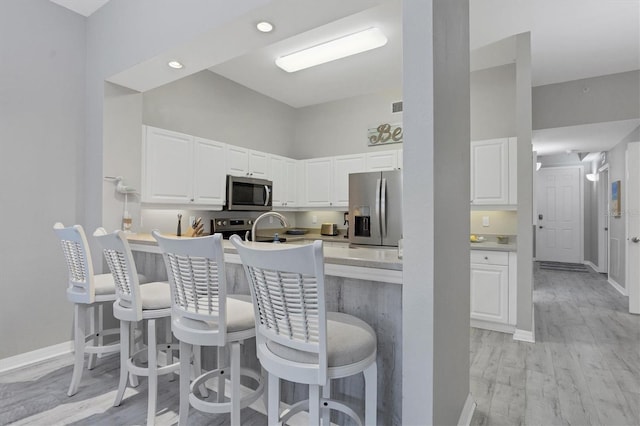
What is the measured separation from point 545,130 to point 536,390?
402 cm

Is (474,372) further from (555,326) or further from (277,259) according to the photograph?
(277,259)

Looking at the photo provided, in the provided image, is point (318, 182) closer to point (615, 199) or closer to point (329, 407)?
point (329, 407)

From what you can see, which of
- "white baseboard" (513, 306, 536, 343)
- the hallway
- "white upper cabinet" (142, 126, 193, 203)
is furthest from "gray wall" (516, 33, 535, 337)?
"white upper cabinet" (142, 126, 193, 203)

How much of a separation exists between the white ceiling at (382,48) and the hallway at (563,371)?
8.36 ft

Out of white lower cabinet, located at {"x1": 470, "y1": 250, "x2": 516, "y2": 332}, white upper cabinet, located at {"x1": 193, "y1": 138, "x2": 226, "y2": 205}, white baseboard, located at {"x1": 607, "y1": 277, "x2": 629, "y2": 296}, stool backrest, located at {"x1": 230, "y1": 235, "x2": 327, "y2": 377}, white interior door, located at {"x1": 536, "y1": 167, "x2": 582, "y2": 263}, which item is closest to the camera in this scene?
stool backrest, located at {"x1": 230, "y1": 235, "x2": 327, "y2": 377}

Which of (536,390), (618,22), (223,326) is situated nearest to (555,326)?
(536,390)

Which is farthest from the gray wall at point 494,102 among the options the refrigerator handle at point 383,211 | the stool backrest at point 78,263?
the stool backrest at point 78,263

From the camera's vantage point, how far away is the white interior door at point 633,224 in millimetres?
4180

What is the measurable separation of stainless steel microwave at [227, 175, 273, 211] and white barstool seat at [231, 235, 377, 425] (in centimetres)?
281

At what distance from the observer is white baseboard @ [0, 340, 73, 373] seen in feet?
8.63

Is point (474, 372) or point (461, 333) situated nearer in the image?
point (461, 333)

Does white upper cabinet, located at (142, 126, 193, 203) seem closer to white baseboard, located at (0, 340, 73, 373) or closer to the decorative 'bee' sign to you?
white baseboard, located at (0, 340, 73, 373)

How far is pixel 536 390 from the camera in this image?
2.35 metres

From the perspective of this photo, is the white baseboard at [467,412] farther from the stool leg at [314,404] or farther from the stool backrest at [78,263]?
the stool backrest at [78,263]
